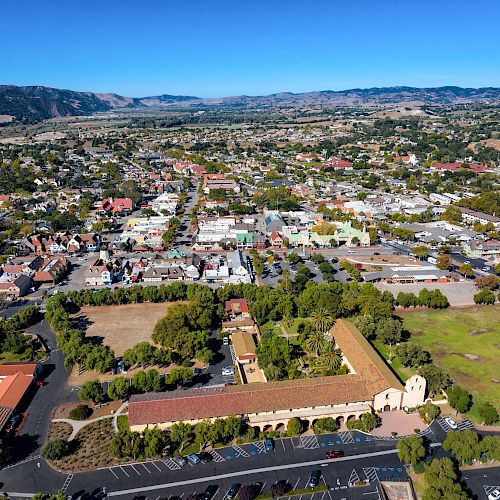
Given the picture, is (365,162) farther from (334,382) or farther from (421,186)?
(334,382)

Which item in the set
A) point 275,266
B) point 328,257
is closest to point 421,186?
point 328,257

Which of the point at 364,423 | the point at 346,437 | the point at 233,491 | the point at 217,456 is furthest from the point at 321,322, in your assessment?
the point at 233,491

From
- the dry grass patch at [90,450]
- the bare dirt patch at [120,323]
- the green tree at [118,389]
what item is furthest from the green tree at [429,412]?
the bare dirt patch at [120,323]

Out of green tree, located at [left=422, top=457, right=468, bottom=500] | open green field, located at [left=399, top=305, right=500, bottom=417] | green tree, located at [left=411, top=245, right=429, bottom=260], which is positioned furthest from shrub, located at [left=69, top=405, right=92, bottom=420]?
green tree, located at [left=411, top=245, right=429, bottom=260]

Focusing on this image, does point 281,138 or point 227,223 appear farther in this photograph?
point 281,138

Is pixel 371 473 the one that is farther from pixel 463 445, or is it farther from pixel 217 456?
pixel 217 456

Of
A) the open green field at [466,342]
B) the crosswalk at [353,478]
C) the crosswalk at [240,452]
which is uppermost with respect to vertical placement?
the crosswalk at [353,478]

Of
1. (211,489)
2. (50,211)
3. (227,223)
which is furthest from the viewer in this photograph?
(50,211)

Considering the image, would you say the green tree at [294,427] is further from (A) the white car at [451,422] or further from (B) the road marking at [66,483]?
(B) the road marking at [66,483]
